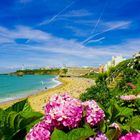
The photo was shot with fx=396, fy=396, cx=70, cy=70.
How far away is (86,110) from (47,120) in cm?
27

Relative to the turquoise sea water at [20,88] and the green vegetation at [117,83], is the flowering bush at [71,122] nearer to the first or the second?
the green vegetation at [117,83]

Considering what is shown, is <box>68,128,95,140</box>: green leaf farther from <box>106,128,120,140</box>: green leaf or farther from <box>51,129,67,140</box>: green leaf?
<box>106,128,120,140</box>: green leaf

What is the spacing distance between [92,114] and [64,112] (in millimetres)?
172

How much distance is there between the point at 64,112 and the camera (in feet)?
7.97

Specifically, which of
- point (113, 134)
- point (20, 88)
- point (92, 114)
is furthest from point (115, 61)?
point (20, 88)

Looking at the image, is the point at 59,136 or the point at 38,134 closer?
the point at 59,136

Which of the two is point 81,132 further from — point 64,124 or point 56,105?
point 56,105

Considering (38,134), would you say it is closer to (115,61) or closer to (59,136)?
(59,136)

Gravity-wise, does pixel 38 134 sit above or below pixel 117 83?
above

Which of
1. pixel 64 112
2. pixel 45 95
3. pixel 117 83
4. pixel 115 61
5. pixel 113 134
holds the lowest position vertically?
pixel 45 95

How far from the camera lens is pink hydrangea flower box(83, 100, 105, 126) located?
2.43m

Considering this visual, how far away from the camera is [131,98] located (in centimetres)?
680

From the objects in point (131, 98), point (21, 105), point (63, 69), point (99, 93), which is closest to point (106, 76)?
point (99, 93)

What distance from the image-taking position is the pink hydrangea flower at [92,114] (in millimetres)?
2432
